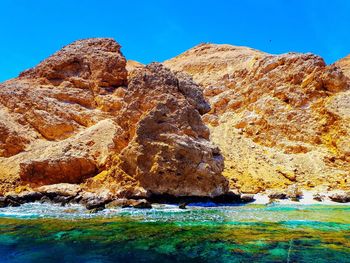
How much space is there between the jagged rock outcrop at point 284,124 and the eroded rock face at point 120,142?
8.52 metres

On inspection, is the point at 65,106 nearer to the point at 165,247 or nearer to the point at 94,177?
the point at 94,177

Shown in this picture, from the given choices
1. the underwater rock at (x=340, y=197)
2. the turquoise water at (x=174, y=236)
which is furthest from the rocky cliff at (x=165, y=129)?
the turquoise water at (x=174, y=236)

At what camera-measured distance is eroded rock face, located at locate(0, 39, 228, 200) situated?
2734cm

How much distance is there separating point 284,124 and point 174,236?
33.9m

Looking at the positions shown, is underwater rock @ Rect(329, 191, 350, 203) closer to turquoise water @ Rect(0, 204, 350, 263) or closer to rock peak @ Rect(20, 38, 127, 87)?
turquoise water @ Rect(0, 204, 350, 263)

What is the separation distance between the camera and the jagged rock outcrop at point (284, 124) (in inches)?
1476

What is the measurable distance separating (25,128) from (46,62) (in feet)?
47.8

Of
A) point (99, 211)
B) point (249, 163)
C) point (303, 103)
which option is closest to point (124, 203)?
point (99, 211)

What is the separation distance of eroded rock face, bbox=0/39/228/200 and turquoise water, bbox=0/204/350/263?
466cm

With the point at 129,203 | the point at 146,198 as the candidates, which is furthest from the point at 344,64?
the point at 129,203

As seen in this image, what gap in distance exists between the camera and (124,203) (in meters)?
25.4

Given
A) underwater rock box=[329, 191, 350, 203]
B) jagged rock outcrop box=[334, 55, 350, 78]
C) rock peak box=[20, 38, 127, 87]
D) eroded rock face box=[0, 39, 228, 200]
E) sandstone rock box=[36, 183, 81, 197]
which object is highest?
jagged rock outcrop box=[334, 55, 350, 78]

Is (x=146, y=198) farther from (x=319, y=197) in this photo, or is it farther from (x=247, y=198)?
(x=319, y=197)

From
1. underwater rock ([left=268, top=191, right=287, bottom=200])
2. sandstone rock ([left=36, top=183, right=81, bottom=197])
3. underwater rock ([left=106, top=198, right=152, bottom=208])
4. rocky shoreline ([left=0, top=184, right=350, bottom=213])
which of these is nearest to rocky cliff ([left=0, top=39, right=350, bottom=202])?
sandstone rock ([left=36, top=183, right=81, bottom=197])
